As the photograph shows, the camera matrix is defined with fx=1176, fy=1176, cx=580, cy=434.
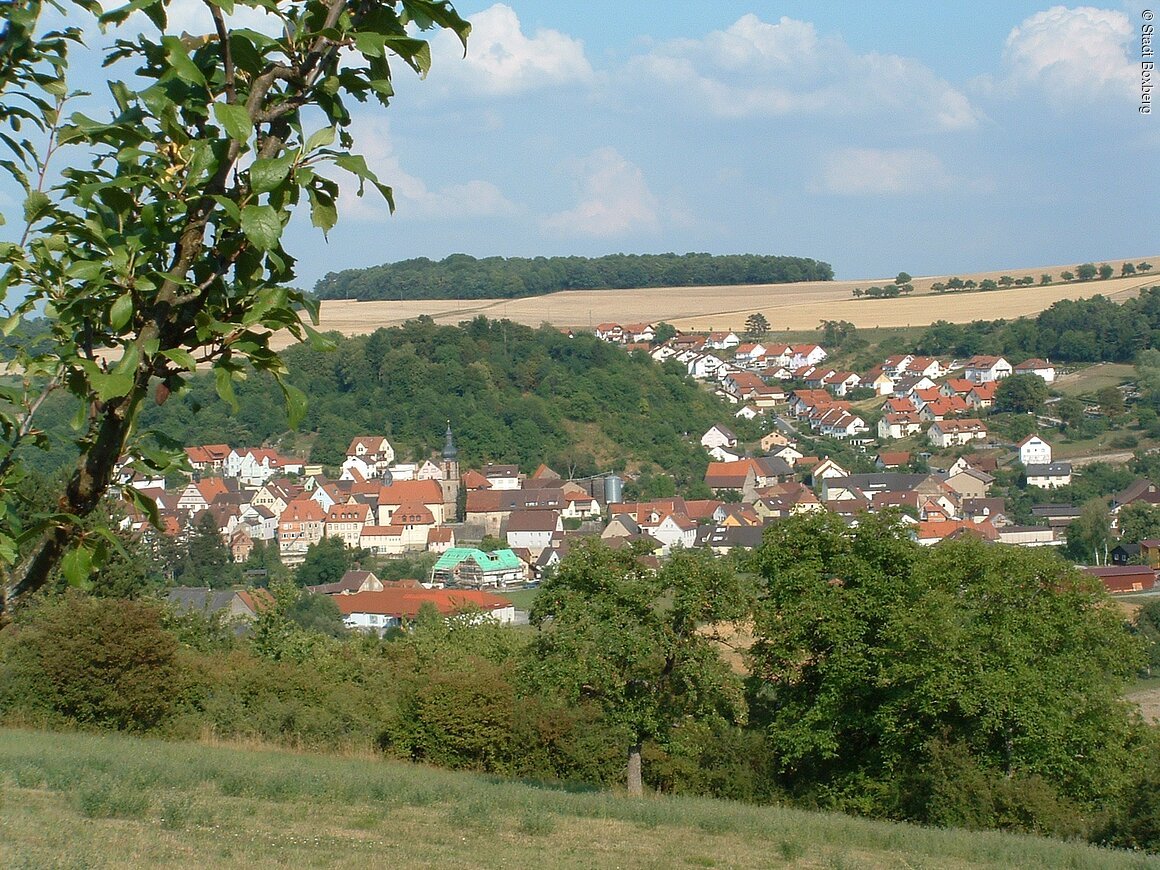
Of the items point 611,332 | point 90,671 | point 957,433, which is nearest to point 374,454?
point 611,332

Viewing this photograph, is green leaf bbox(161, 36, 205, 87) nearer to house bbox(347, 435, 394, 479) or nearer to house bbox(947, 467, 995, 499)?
house bbox(947, 467, 995, 499)

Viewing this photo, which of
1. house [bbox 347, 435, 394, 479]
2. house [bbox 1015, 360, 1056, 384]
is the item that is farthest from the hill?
house [bbox 1015, 360, 1056, 384]

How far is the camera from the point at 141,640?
61.4 feet

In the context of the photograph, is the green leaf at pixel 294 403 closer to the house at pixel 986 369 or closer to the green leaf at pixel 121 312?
the green leaf at pixel 121 312

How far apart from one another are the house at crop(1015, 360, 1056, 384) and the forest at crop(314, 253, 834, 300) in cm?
5350

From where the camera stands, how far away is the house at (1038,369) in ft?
309

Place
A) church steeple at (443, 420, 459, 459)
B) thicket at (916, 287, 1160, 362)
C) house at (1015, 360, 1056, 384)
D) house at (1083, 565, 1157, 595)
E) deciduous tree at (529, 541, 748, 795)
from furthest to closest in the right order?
house at (1015, 360, 1056, 384) → thicket at (916, 287, 1160, 362) → church steeple at (443, 420, 459, 459) → house at (1083, 565, 1157, 595) → deciduous tree at (529, 541, 748, 795)

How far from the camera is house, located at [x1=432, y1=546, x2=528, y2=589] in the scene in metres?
61.3

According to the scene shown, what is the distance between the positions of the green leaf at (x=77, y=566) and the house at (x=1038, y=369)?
98.1 meters

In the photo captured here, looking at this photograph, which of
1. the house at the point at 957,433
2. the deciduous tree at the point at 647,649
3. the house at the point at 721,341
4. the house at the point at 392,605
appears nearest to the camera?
the deciduous tree at the point at 647,649

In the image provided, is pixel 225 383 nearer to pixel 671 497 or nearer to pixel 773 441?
pixel 671 497

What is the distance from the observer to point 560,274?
145 m

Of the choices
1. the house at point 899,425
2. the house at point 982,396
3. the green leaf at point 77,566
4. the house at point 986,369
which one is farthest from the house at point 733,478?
the green leaf at point 77,566

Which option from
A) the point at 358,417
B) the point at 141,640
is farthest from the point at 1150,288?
the point at 141,640
